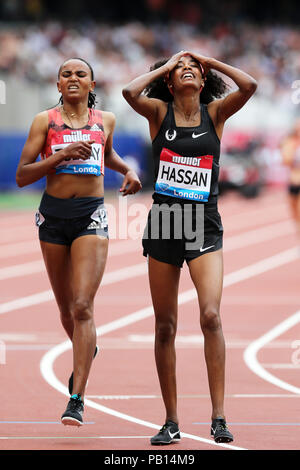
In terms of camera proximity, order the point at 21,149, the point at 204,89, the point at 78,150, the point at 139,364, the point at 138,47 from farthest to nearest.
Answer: the point at 138,47
the point at 21,149
the point at 139,364
the point at 204,89
the point at 78,150

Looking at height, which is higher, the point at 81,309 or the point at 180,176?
the point at 180,176

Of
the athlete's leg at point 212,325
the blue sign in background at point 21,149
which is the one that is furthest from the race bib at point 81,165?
the blue sign in background at point 21,149

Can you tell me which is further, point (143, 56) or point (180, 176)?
point (143, 56)

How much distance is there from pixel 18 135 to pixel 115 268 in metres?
15.1

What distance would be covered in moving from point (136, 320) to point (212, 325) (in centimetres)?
558

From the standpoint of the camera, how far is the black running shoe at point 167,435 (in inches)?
251

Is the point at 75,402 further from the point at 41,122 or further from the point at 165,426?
the point at 41,122

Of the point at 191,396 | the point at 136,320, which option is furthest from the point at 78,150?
the point at 136,320

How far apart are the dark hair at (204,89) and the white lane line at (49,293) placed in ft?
20.2

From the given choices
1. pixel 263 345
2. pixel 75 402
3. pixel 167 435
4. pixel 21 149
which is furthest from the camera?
pixel 21 149

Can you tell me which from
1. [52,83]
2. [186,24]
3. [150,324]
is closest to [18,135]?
[52,83]

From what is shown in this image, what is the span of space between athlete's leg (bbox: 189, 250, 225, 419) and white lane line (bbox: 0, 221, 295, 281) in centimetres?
1003

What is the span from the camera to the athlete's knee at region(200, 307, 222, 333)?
21.2ft

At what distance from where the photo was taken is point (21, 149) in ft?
105
